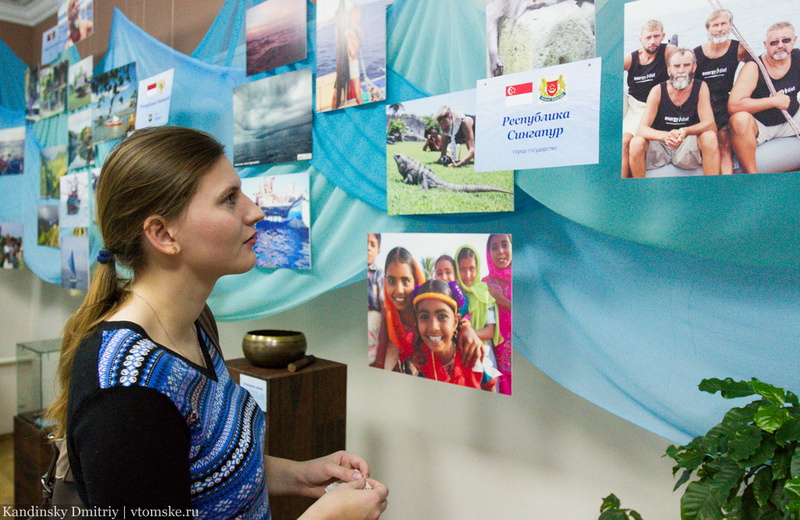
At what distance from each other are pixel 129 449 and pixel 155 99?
7.61ft

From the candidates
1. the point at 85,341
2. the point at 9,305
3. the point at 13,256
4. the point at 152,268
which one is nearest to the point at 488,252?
the point at 152,268

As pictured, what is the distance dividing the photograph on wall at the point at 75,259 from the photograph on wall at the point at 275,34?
1669 mm

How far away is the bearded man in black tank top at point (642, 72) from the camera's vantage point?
1.32 meters

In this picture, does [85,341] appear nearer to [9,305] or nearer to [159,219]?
[159,219]

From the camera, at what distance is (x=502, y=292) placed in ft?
5.16

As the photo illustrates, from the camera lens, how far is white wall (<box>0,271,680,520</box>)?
160 centimetres

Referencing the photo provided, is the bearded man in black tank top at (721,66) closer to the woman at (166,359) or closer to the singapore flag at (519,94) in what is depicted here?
the singapore flag at (519,94)

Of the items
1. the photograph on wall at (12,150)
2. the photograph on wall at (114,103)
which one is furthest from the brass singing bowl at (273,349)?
the photograph on wall at (12,150)

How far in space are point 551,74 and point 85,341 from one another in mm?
1177

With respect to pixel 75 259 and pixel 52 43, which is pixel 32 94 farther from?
pixel 75 259

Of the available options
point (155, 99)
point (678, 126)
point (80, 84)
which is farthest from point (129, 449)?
point (80, 84)

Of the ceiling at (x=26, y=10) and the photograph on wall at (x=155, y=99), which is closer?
the photograph on wall at (x=155, y=99)

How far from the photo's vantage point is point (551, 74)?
4.89 ft

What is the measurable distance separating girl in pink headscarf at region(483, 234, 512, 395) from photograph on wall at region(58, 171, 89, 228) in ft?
8.67
